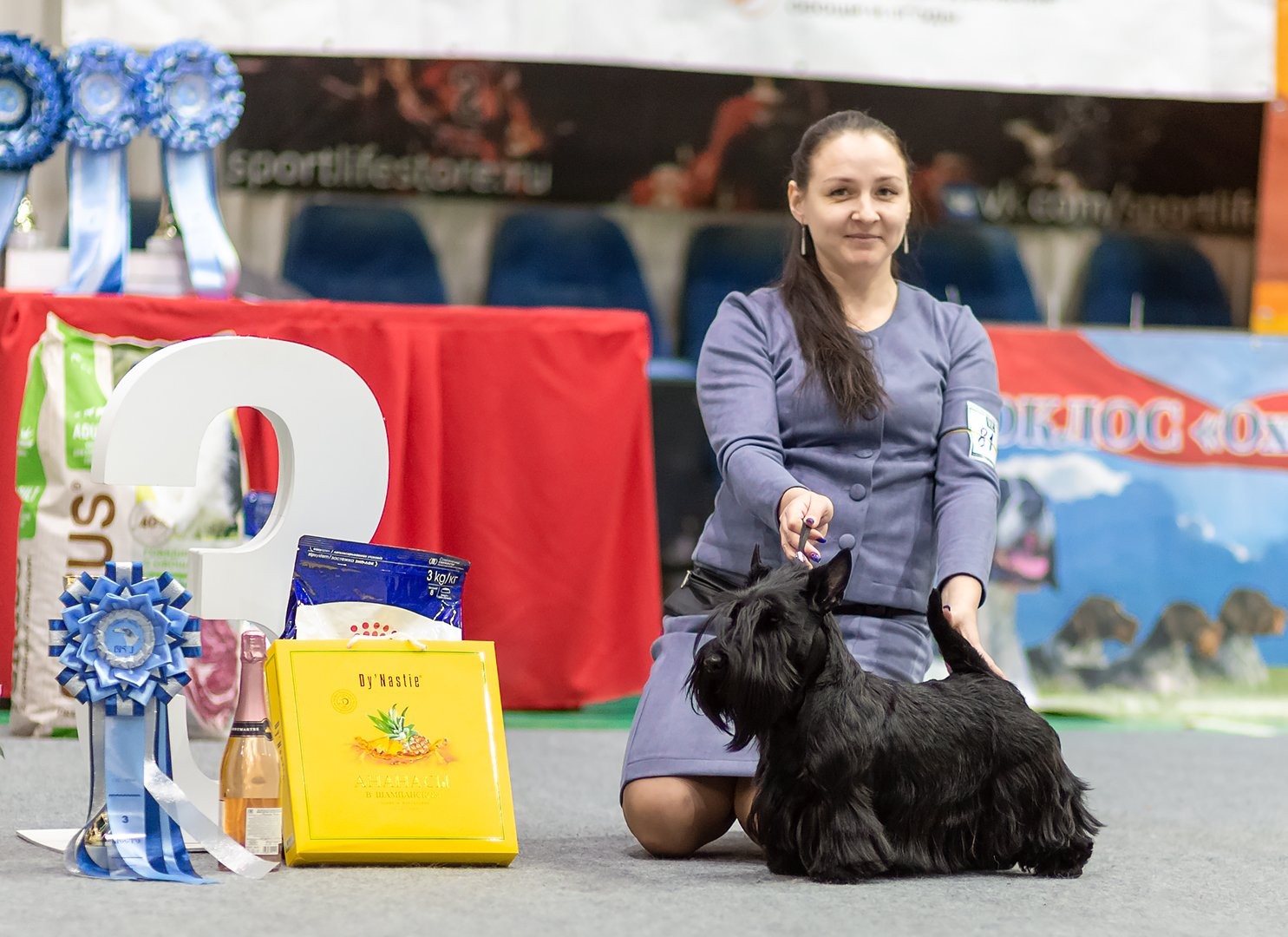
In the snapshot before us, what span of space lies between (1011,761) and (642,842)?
1.58 feet

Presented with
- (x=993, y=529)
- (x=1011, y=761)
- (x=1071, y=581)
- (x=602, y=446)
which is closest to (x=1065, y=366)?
(x=1071, y=581)

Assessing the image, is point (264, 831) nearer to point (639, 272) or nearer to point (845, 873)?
point (845, 873)

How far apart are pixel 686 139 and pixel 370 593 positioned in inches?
122

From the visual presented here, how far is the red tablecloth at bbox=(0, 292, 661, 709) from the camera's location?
3453 millimetres

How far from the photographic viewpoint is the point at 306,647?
1984 millimetres

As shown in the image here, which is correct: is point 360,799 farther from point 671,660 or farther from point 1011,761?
point 1011,761

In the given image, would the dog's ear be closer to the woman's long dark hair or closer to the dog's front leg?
the dog's front leg

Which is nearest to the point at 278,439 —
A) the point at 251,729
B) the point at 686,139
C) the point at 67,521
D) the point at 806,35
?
the point at 251,729

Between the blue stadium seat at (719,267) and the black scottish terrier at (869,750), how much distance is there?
2.73 metres

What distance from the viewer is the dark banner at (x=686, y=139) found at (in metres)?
4.71

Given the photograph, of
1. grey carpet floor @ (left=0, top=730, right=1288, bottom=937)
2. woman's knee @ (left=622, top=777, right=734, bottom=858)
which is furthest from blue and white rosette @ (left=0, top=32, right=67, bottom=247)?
woman's knee @ (left=622, top=777, right=734, bottom=858)

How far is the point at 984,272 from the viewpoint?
4.92 m

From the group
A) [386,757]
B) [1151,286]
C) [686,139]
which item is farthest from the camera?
[1151,286]

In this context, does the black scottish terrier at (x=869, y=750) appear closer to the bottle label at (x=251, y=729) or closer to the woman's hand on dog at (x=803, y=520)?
the woman's hand on dog at (x=803, y=520)
